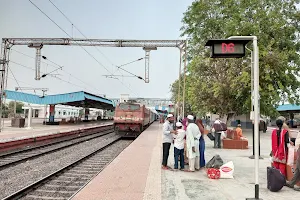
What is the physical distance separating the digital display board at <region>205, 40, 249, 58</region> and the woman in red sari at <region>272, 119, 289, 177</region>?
94.1 inches

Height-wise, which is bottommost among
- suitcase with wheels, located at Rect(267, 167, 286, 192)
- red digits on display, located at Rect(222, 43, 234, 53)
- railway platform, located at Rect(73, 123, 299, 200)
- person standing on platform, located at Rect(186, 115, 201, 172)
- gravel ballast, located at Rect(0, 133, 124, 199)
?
gravel ballast, located at Rect(0, 133, 124, 199)

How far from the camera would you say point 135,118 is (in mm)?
22922

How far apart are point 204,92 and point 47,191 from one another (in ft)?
71.7

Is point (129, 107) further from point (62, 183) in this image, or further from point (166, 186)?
point (166, 186)

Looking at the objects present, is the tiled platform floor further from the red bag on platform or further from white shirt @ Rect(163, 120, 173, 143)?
the red bag on platform

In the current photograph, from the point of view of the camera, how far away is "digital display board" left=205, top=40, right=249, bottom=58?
6.50m

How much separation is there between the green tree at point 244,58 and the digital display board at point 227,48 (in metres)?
16.8

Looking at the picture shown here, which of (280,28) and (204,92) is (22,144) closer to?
(204,92)

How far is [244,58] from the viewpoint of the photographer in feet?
80.3

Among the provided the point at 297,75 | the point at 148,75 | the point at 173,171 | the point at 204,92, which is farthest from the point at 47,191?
the point at 297,75

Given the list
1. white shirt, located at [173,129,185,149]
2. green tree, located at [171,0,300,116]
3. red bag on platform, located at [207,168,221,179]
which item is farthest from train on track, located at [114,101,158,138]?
red bag on platform, located at [207,168,221,179]

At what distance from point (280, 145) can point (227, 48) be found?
9.99ft

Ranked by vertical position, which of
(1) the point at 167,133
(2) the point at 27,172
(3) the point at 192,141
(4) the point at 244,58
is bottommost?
(2) the point at 27,172

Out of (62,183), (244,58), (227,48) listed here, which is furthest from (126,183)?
(244,58)
